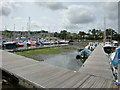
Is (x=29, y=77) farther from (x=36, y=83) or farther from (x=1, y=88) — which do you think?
(x=1, y=88)

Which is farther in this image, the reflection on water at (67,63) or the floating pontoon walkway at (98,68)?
the reflection on water at (67,63)

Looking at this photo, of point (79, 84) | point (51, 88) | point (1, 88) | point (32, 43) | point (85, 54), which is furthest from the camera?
point (32, 43)

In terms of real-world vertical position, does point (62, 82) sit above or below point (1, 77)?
above

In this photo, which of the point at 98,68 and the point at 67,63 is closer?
the point at 98,68

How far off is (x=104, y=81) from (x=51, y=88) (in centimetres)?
314

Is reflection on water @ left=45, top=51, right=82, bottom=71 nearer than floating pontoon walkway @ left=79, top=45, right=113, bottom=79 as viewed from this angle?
No

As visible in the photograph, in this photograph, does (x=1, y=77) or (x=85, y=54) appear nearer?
(x=1, y=77)

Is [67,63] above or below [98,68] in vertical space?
below

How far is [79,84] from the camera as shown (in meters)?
5.45

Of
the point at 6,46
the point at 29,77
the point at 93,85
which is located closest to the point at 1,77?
the point at 29,77

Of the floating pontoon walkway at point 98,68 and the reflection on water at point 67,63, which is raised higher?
the floating pontoon walkway at point 98,68

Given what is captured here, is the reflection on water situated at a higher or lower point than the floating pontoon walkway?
lower

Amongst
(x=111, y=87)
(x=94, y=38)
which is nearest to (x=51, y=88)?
(x=111, y=87)

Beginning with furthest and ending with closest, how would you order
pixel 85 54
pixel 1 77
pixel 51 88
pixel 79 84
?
pixel 85 54, pixel 1 77, pixel 79 84, pixel 51 88
